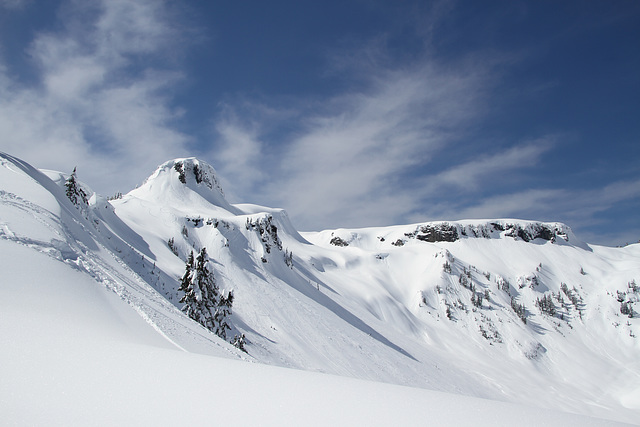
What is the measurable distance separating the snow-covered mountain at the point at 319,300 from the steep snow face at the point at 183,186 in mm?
431

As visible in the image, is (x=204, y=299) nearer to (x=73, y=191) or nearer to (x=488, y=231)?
(x=73, y=191)

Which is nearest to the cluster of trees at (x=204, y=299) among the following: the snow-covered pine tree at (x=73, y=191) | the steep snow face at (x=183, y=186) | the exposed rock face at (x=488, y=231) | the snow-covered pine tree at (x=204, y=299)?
the snow-covered pine tree at (x=204, y=299)

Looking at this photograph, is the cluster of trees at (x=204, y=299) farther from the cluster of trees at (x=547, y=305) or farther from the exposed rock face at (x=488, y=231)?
the exposed rock face at (x=488, y=231)

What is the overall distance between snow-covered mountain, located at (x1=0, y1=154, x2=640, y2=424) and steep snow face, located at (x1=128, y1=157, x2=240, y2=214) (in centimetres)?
43

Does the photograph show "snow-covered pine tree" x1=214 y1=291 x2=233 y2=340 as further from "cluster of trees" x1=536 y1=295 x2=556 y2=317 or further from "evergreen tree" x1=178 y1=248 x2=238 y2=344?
"cluster of trees" x1=536 y1=295 x2=556 y2=317

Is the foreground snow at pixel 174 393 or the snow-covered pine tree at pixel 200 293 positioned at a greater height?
the foreground snow at pixel 174 393

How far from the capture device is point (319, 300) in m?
49.8

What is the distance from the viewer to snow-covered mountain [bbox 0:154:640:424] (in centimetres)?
461

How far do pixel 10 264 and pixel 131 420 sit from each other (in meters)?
6.05

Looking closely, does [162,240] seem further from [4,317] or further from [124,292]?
[4,317]

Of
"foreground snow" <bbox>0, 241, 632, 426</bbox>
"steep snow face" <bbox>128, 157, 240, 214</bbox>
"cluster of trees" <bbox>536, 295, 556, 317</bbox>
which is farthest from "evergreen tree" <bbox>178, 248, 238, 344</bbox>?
"cluster of trees" <bbox>536, 295, 556, 317</bbox>

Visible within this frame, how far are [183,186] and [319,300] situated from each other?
4177 centimetres

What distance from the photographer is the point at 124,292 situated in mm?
8867

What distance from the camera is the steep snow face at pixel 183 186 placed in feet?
213
